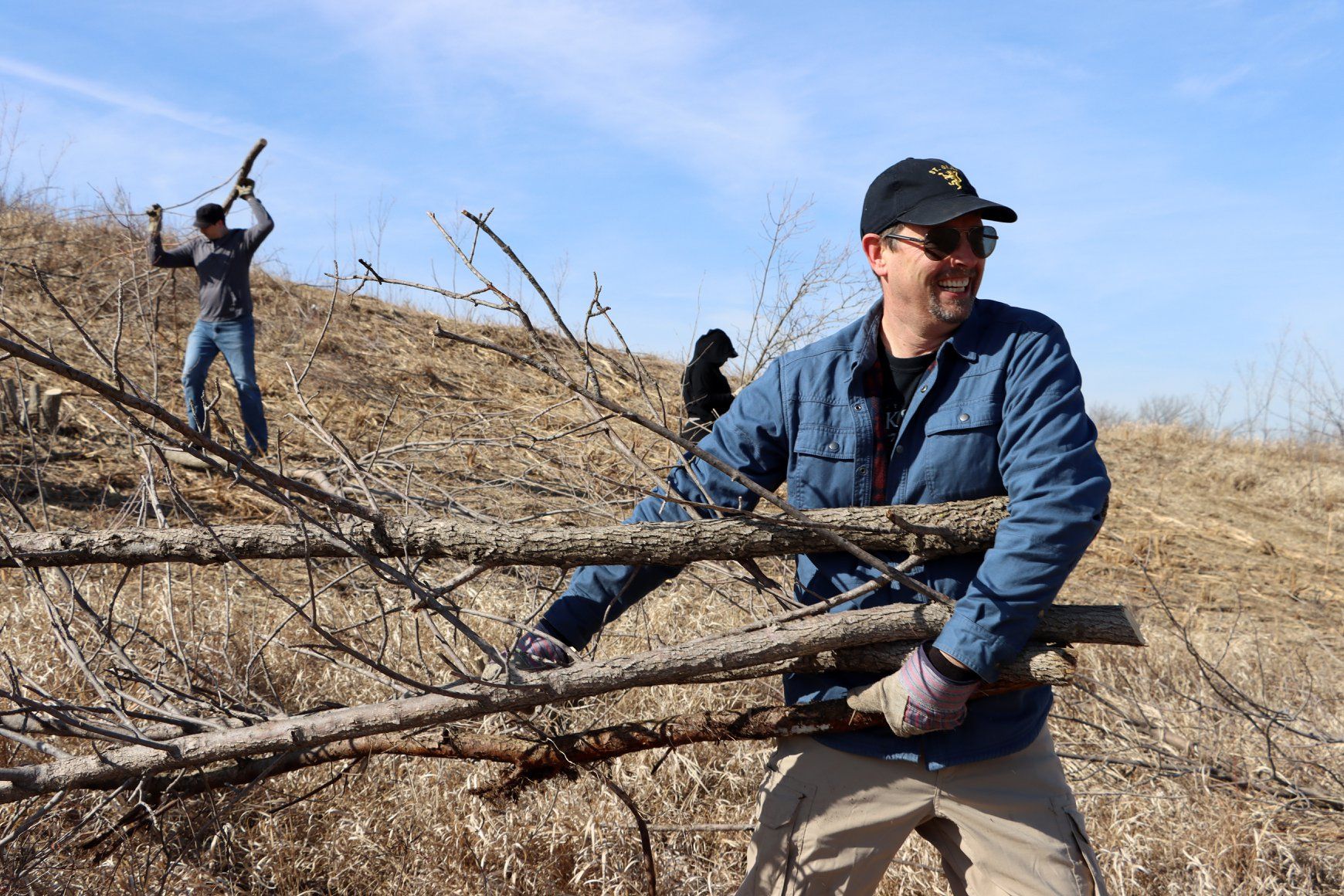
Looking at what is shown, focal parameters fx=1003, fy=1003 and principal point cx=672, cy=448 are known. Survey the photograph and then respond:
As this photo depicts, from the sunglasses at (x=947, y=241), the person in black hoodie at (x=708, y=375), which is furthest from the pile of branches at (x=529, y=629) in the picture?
the person in black hoodie at (x=708, y=375)

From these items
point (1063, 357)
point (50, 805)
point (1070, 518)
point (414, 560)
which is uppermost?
point (1063, 357)

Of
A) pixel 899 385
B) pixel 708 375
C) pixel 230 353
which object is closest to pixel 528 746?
pixel 899 385

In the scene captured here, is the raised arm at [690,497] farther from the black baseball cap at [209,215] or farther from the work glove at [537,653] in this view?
the black baseball cap at [209,215]

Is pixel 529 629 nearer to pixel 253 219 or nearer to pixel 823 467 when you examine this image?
pixel 823 467

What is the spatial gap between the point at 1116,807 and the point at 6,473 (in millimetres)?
7231

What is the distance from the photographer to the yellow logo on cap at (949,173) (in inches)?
84.1

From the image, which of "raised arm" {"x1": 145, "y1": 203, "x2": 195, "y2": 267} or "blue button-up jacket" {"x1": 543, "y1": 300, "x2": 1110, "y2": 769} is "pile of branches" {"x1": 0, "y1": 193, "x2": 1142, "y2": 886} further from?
"raised arm" {"x1": 145, "y1": 203, "x2": 195, "y2": 267}

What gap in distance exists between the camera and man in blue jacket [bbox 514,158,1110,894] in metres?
1.90

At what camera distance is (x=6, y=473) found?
23.1ft

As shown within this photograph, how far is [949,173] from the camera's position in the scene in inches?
85.0

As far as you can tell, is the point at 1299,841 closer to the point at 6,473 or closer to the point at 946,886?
the point at 946,886

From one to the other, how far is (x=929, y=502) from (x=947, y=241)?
0.55m

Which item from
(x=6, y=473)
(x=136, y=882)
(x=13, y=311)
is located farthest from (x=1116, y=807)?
(x=13, y=311)

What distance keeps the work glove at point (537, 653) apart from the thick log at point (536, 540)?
19 centimetres
